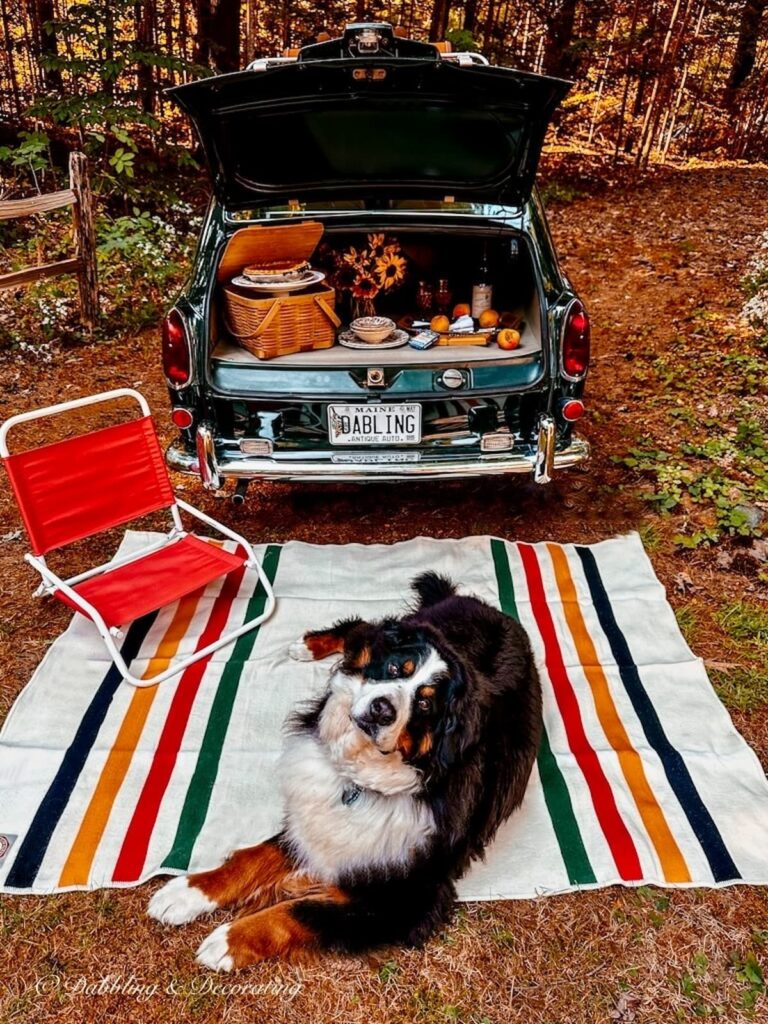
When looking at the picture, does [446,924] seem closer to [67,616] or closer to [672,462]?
[67,616]

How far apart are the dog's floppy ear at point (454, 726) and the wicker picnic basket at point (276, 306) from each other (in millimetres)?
2181

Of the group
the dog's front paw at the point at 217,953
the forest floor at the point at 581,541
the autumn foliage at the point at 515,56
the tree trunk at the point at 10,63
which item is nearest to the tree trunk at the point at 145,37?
the autumn foliage at the point at 515,56

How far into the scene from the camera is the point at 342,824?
6.52 feet

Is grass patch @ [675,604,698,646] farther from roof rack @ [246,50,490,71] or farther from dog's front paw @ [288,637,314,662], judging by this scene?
roof rack @ [246,50,490,71]

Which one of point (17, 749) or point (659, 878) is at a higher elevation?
point (659, 878)

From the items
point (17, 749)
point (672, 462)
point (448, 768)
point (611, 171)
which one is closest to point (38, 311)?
point (17, 749)

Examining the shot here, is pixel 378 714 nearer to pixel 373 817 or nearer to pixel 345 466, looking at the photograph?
pixel 373 817

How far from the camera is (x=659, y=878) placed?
7.20ft

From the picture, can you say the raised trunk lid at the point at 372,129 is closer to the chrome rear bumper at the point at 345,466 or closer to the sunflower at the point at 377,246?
the sunflower at the point at 377,246

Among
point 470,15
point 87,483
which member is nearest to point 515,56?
point 470,15

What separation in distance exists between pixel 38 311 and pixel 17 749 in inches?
189

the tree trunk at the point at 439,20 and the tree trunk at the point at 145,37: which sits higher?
the tree trunk at the point at 439,20

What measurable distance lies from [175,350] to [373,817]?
89.7 inches

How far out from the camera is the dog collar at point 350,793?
6.57 feet
